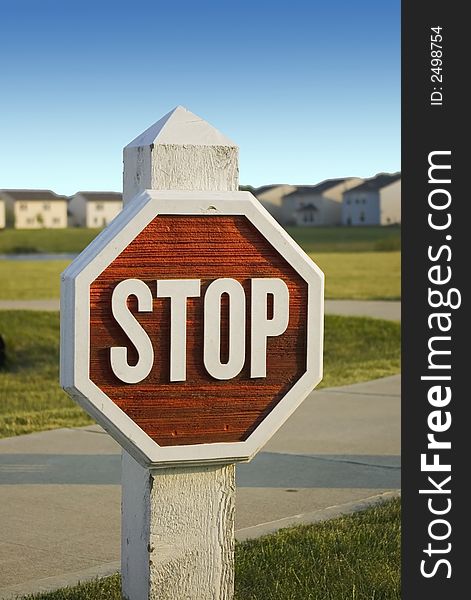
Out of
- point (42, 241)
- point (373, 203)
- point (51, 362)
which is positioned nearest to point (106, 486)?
point (51, 362)

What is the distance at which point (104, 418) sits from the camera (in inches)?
119

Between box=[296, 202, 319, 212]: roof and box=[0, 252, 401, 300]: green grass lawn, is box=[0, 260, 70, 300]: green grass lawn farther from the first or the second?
box=[296, 202, 319, 212]: roof

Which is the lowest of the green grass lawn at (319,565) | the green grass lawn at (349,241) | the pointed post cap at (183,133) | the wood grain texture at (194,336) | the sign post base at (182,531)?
the green grass lawn at (319,565)

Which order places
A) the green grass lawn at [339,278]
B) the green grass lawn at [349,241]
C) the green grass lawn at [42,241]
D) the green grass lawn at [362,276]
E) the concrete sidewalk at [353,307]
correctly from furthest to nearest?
1. the green grass lawn at [42,241]
2. the green grass lawn at [349,241]
3. the green grass lawn at [339,278]
4. the green grass lawn at [362,276]
5. the concrete sidewalk at [353,307]

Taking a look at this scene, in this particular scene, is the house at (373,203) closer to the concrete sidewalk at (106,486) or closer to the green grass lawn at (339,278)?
the green grass lawn at (339,278)

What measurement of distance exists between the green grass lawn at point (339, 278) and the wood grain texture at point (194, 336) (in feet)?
62.4

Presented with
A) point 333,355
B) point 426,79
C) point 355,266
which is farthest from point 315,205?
point 426,79

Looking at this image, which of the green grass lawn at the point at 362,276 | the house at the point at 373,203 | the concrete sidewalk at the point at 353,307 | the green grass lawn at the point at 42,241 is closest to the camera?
the concrete sidewalk at the point at 353,307

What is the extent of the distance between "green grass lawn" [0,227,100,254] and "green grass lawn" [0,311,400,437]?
Result: 41.3 meters

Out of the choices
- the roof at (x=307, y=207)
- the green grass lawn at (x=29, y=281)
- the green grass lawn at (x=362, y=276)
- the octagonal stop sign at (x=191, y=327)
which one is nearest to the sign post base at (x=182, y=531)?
the octagonal stop sign at (x=191, y=327)

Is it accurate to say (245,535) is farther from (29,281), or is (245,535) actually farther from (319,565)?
(29,281)

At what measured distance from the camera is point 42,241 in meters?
72.2

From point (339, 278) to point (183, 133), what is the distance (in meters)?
28.3

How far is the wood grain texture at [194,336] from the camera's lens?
3.01 metres
